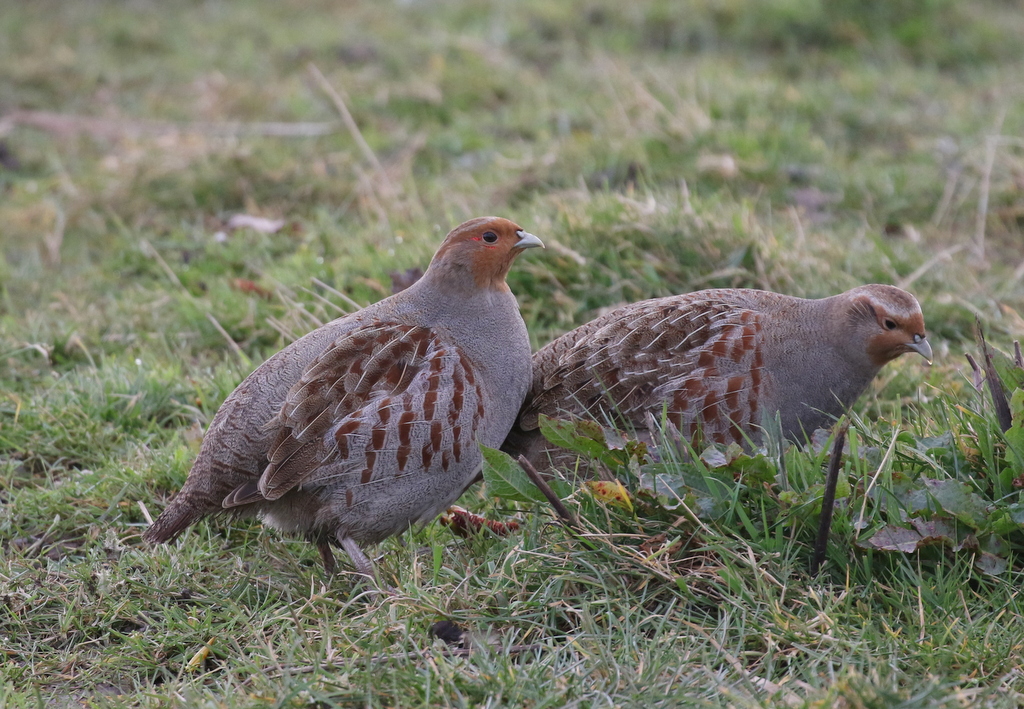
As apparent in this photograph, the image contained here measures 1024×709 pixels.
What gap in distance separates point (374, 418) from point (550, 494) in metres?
0.71

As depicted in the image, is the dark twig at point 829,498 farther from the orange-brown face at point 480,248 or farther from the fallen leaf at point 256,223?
the fallen leaf at point 256,223

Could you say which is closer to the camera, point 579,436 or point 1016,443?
point 1016,443

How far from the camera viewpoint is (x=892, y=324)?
10.9ft

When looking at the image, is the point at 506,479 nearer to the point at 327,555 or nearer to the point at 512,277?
the point at 327,555

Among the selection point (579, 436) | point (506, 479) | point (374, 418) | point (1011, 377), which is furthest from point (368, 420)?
point (1011, 377)

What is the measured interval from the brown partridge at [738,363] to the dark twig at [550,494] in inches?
22.3

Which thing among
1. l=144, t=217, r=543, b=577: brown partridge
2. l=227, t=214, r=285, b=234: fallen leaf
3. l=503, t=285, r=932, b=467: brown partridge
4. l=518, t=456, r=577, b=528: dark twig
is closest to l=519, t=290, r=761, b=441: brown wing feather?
l=503, t=285, r=932, b=467: brown partridge

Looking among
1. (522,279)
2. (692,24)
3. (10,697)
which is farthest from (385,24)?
(10,697)

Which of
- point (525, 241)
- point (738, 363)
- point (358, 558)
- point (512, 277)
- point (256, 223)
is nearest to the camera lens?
point (358, 558)

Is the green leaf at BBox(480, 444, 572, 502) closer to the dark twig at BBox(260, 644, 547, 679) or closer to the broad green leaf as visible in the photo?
the dark twig at BBox(260, 644, 547, 679)

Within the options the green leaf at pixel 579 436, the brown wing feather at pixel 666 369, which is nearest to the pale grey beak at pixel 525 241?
the brown wing feather at pixel 666 369

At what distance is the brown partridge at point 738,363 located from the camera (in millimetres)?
3373

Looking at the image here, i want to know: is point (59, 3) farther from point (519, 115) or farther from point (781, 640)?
point (781, 640)

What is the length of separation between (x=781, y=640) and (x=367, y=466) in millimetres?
1294
